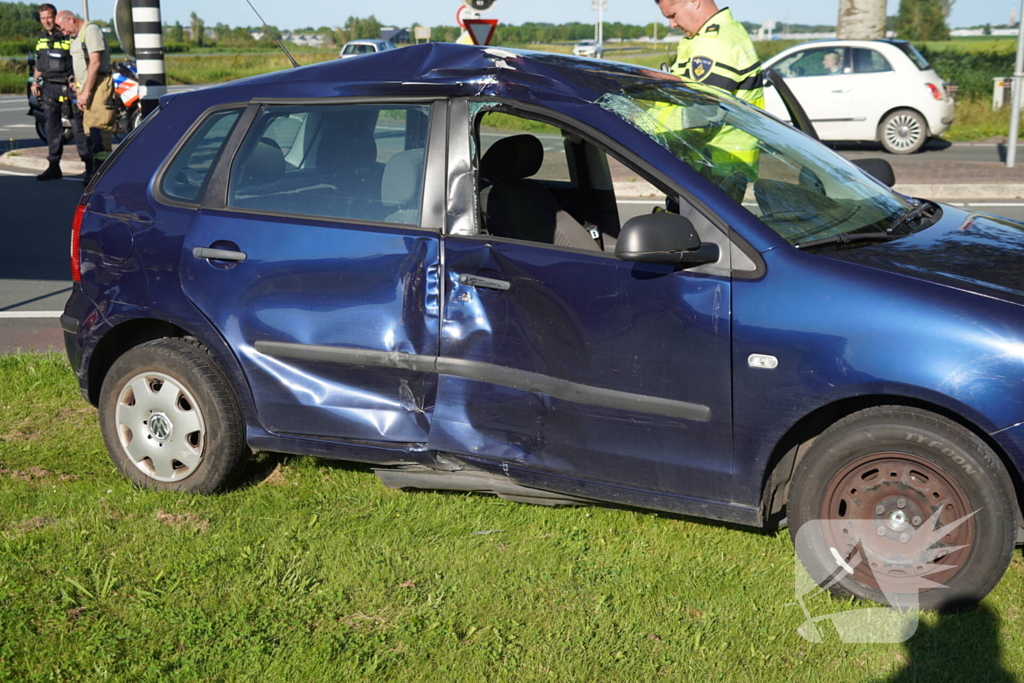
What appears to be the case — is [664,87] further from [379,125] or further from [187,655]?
[187,655]

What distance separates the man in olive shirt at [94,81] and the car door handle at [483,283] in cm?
956

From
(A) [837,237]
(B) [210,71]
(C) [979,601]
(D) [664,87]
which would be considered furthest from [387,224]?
(B) [210,71]

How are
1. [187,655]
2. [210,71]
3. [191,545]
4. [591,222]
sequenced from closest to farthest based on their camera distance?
[187,655] → [191,545] → [591,222] → [210,71]

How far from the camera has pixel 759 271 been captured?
3258 millimetres

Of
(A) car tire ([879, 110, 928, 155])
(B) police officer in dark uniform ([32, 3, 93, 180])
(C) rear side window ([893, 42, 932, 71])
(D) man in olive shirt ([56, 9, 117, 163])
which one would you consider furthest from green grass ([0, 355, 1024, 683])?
(C) rear side window ([893, 42, 932, 71])

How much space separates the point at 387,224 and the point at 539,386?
2.71 ft

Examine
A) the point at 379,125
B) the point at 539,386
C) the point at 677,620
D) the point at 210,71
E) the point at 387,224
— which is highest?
the point at 210,71

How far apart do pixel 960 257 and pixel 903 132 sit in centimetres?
1408

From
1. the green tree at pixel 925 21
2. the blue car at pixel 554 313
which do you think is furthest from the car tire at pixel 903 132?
the green tree at pixel 925 21

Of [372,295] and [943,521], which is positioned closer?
[943,521]

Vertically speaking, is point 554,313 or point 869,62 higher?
point 869,62

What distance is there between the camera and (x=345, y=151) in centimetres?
398

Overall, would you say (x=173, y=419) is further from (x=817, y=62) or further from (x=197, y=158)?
(x=817, y=62)

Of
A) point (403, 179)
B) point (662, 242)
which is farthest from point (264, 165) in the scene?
point (662, 242)
